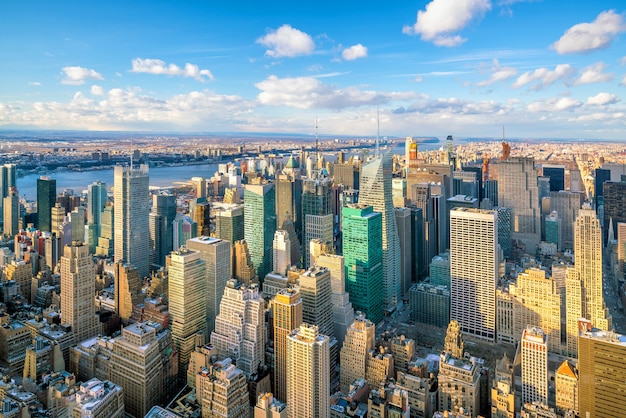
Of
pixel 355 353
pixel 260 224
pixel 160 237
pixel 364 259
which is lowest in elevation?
pixel 355 353

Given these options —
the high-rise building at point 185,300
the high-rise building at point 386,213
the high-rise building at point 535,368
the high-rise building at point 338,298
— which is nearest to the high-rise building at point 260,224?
the high-rise building at point 386,213

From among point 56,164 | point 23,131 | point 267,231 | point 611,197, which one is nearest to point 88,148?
point 56,164

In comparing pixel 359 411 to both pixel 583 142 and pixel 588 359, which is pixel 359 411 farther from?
pixel 583 142

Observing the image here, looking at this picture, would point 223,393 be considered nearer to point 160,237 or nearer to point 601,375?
point 601,375

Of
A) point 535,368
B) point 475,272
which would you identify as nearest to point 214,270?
point 475,272

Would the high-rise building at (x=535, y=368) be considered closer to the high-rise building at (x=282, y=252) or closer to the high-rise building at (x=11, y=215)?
the high-rise building at (x=282, y=252)

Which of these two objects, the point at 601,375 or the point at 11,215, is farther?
the point at 11,215

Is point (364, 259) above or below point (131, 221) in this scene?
below

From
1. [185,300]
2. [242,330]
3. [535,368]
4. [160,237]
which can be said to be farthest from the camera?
[160,237]
